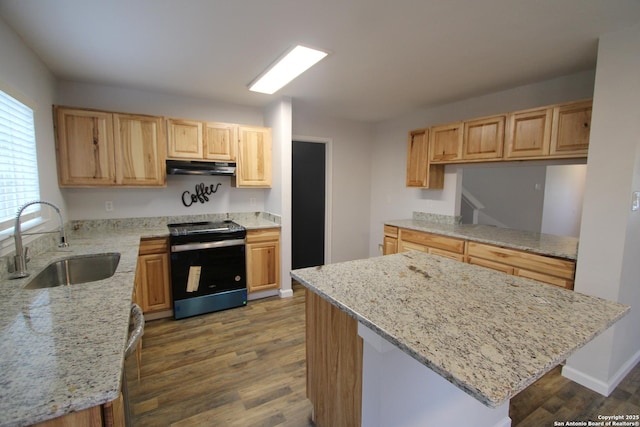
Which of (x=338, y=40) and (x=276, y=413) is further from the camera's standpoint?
(x=338, y=40)

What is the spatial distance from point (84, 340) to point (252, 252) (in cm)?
250

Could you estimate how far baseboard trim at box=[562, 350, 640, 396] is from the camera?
2.07 metres

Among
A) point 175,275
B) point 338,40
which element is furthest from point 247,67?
point 175,275

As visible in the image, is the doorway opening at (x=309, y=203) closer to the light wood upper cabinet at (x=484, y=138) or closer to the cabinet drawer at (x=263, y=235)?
the cabinet drawer at (x=263, y=235)

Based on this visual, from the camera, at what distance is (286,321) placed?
3074mm

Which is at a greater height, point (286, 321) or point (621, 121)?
point (621, 121)

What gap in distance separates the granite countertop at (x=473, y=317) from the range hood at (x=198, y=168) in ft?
7.15

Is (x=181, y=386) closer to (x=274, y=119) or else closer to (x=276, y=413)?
(x=276, y=413)

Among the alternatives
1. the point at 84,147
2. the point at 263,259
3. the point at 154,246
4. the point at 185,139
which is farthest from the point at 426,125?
the point at 84,147

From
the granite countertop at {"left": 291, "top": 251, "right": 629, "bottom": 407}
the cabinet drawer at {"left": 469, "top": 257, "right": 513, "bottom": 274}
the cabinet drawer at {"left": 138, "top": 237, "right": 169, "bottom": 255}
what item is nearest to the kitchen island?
the granite countertop at {"left": 291, "top": 251, "right": 629, "bottom": 407}

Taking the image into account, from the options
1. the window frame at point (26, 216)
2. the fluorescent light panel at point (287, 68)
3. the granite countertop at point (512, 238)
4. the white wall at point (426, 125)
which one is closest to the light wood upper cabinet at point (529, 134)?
the white wall at point (426, 125)

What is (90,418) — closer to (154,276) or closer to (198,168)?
(154,276)

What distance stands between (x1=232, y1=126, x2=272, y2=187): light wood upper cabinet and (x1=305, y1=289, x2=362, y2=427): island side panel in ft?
Answer: 7.39

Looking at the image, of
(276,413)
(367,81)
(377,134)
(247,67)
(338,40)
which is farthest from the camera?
(377,134)
